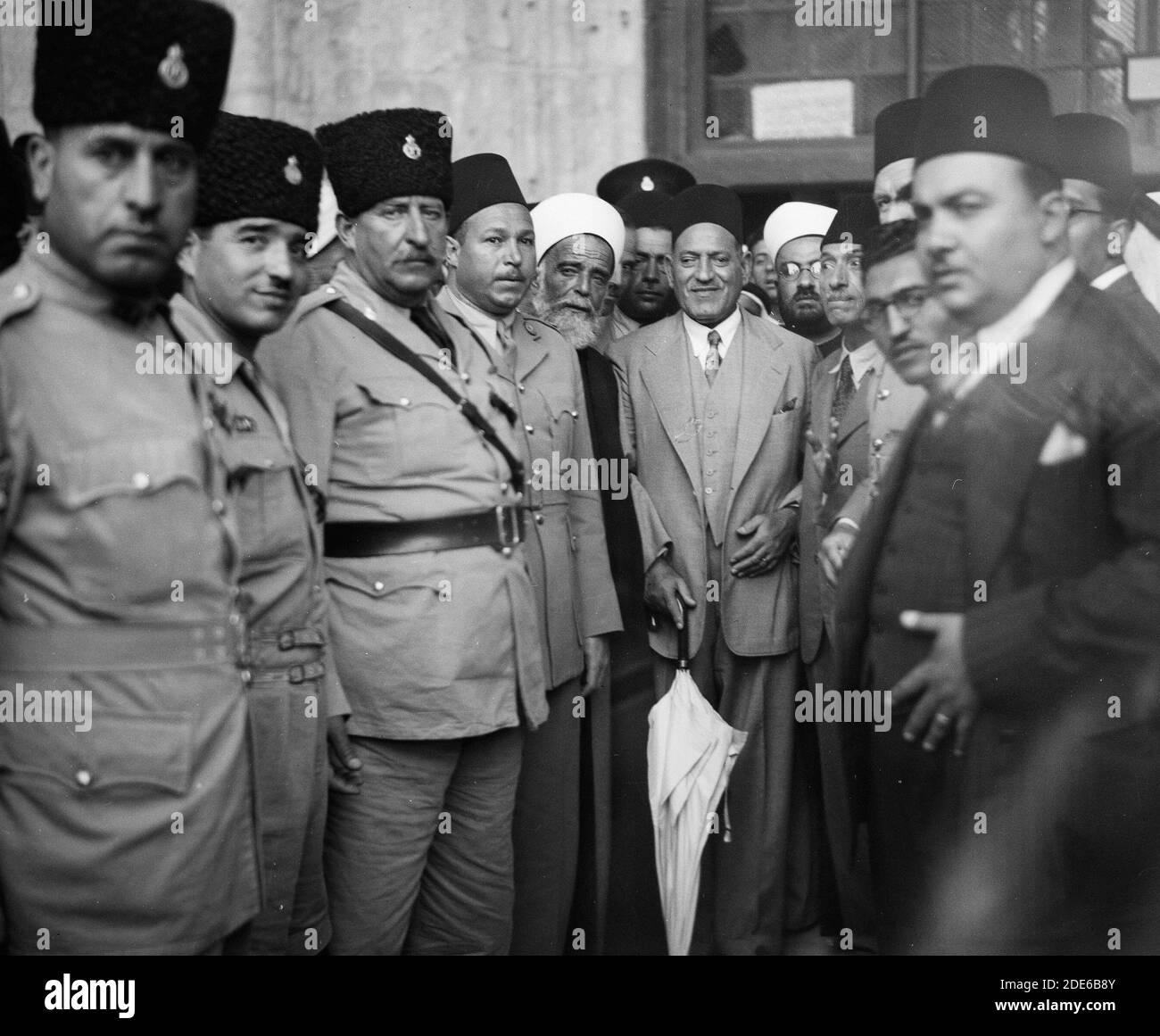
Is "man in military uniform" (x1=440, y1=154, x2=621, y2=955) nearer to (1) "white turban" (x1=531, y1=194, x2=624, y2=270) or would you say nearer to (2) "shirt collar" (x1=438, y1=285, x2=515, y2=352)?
(2) "shirt collar" (x1=438, y1=285, x2=515, y2=352)

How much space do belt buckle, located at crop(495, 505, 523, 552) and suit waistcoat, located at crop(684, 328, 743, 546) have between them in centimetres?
87

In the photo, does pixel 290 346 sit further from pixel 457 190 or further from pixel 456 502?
pixel 457 190

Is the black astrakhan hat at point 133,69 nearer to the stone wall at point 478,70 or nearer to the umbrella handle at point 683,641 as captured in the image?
the umbrella handle at point 683,641

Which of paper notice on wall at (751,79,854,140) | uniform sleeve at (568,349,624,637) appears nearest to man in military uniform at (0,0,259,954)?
uniform sleeve at (568,349,624,637)

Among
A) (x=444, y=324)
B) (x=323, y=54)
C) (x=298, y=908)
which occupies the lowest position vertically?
(x=298, y=908)

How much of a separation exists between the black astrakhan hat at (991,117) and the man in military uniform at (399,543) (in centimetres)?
114

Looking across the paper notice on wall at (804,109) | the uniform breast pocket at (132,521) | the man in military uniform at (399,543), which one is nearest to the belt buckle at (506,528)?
the man in military uniform at (399,543)

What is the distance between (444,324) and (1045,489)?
147 cm

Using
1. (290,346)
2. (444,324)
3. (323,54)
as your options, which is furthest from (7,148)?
(323,54)

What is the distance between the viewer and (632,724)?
4195 millimetres

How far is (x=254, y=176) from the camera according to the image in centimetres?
296

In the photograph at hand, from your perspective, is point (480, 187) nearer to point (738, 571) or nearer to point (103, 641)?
point (738, 571)

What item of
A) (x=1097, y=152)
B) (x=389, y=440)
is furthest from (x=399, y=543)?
(x=1097, y=152)

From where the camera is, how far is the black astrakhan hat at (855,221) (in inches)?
148
